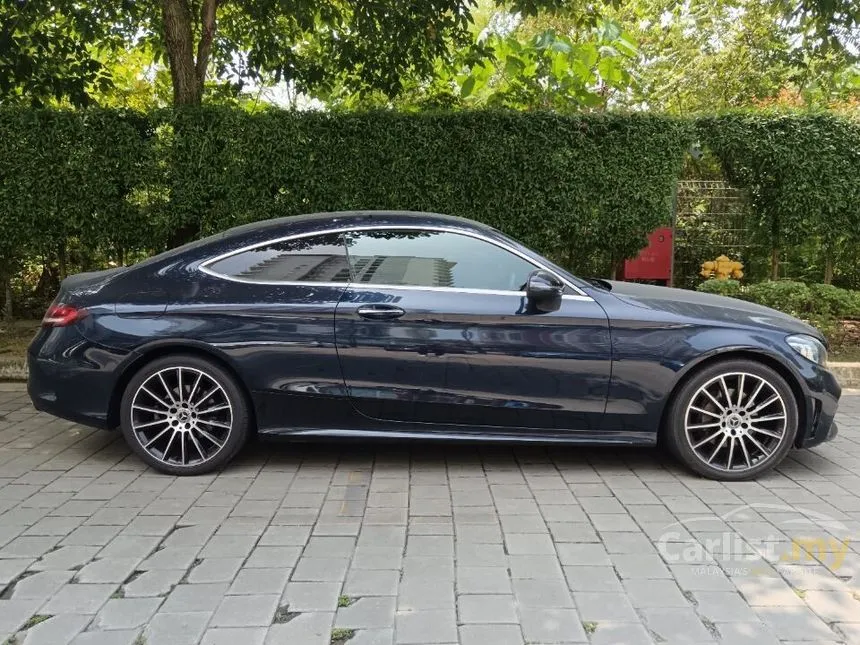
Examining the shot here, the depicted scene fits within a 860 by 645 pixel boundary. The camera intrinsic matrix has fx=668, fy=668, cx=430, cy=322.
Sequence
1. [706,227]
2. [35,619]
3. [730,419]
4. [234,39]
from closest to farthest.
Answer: [35,619] < [730,419] < [706,227] < [234,39]

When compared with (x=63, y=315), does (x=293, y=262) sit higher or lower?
higher

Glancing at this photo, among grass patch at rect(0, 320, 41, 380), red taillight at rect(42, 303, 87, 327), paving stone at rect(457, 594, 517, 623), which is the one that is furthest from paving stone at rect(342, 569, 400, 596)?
grass patch at rect(0, 320, 41, 380)

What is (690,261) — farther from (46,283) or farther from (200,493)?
(46,283)

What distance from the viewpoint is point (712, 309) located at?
4.05 meters

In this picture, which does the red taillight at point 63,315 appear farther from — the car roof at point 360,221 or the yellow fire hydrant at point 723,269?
the yellow fire hydrant at point 723,269

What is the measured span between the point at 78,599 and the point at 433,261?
2486mm

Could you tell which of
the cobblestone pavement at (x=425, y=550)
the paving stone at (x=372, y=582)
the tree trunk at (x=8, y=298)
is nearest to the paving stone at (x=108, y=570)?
the cobblestone pavement at (x=425, y=550)

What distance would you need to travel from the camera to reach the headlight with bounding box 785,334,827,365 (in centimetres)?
395

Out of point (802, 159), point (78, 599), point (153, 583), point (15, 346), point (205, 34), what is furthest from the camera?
point (205, 34)

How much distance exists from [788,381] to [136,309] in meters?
3.92

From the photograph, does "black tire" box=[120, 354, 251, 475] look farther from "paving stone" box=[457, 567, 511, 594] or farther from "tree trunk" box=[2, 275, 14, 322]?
"tree trunk" box=[2, 275, 14, 322]

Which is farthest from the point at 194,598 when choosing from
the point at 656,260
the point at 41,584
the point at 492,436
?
the point at 656,260

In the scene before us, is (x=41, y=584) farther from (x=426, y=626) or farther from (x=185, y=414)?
(x=426, y=626)

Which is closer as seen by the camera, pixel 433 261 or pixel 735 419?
pixel 735 419
